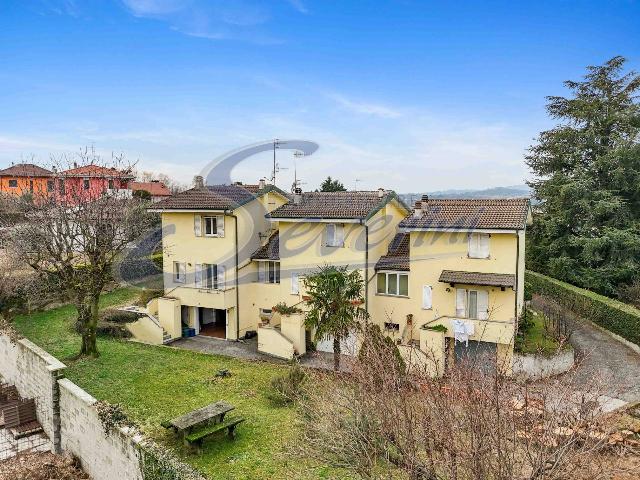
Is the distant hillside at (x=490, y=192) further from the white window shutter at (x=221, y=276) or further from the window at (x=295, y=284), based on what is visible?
the white window shutter at (x=221, y=276)

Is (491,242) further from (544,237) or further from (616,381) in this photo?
(544,237)

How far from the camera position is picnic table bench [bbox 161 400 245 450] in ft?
43.7

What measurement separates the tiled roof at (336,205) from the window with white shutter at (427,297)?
4.86 metres

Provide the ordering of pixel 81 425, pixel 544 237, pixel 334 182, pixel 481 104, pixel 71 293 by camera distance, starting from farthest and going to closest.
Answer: pixel 334 182 < pixel 544 237 < pixel 481 104 < pixel 71 293 < pixel 81 425

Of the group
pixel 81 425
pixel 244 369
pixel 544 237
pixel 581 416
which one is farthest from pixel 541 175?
pixel 81 425

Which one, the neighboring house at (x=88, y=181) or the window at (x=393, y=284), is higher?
the neighboring house at (x=88, y=181)

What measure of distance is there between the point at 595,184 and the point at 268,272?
25.4 m

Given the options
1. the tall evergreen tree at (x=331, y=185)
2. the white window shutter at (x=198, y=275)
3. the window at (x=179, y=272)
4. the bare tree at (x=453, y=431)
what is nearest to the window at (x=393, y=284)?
the white window shutter at (x=198, y=275)

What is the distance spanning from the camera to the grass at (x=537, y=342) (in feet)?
73.4

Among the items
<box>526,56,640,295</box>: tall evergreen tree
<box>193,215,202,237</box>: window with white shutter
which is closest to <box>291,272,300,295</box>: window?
<box>193,215,202,237</box>: window with white shutter

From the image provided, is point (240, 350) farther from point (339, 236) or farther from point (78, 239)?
point (78, 239)

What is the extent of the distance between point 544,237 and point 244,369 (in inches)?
1122

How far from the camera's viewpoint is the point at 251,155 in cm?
2723

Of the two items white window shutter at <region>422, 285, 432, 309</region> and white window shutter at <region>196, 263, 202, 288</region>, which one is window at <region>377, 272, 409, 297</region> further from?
white window shutter at <region>196, 263, 202, 288</region>
